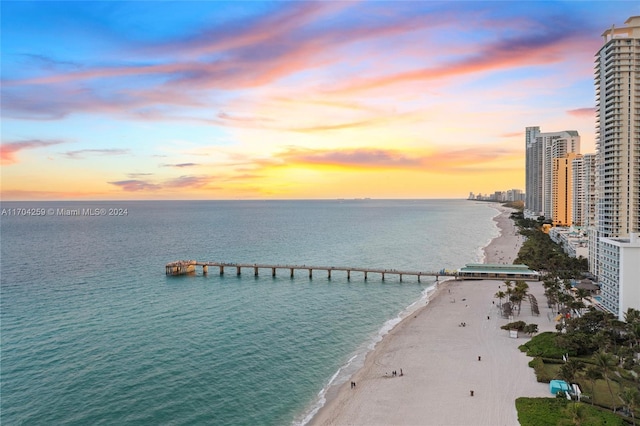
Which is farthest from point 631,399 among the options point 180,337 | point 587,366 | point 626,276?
point 180,337

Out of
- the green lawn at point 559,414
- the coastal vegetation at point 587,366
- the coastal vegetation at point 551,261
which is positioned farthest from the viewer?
the coastal vegetation at point 551,261

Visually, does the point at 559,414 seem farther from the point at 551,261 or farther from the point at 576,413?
the point at 551,261

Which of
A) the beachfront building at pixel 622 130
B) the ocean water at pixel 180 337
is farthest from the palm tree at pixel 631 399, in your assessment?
the beachfront building at pixel 622 130

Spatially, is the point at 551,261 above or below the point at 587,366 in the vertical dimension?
above

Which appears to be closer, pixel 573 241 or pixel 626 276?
pixel 626 276

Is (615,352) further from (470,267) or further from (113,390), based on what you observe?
(470,267)

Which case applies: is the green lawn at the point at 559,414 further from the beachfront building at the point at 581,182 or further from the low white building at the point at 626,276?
the beachfront building at the point at 581,182
